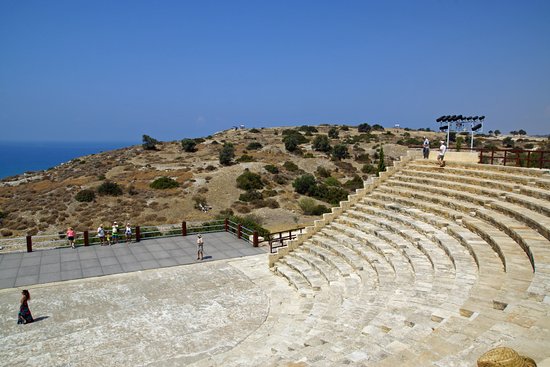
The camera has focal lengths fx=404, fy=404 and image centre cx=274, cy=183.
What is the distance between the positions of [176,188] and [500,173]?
31002 mm

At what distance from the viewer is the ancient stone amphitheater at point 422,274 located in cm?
610

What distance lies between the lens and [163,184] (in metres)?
41.4

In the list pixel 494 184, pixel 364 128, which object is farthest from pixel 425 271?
pixel 364 128

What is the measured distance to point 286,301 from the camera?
13.4 m

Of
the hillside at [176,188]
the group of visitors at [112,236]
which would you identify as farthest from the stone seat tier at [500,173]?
the group of visitors at [112,236]

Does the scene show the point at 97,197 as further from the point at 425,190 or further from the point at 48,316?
the point at 425,190

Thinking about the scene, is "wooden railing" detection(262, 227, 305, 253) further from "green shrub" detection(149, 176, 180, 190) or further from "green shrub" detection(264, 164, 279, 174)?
"green shrub" detection(264, 164, 279, 174)

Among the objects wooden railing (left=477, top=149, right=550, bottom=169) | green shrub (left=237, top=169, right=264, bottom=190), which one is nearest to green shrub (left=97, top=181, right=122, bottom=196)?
green shrub (left=237, top=169, right=264, bottom=190)

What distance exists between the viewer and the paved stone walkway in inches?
609

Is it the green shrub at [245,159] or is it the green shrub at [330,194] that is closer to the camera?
the green shrub at [330,194]

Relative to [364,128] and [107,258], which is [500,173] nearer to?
[107,258]

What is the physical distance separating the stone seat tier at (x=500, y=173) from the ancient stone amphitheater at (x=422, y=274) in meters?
0.05

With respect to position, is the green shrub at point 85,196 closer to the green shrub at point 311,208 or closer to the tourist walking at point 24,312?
the green shrub at point 311,208

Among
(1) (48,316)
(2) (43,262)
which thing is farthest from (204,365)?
(2) (43,262)
